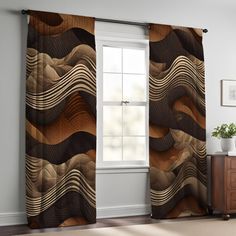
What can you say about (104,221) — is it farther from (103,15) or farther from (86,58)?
(103,15)

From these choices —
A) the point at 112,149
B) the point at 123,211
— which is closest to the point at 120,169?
the point at 112,149

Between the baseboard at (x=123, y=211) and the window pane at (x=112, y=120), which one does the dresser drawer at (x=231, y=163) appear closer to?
the baseboard at (x=123, y=211)

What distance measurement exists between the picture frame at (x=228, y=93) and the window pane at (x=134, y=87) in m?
1.09

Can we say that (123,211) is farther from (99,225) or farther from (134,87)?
(134,87)

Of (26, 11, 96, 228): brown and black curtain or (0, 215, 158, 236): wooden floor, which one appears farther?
(26, 11, 96, 228): brown and black curtain

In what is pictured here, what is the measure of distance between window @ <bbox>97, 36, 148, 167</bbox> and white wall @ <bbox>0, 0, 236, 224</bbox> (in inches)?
10.9

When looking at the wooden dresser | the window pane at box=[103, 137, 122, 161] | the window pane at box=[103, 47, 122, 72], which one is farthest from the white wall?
the wooden dresser

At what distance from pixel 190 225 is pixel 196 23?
260 centimetres

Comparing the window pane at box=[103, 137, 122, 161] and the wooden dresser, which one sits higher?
the window pane at box=[103, 137, 122, 161]

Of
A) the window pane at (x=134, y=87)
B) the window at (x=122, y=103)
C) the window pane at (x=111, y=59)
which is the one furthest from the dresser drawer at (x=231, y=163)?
the window pane at (x=111, y=59)

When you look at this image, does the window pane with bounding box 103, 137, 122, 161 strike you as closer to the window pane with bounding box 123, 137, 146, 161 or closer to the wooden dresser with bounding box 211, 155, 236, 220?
the window pane with bounding box 123, 137, 146, 161

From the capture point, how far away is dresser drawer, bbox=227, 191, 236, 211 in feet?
17.3

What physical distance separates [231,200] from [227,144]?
0.67 metres

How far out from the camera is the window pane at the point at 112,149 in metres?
5.42
